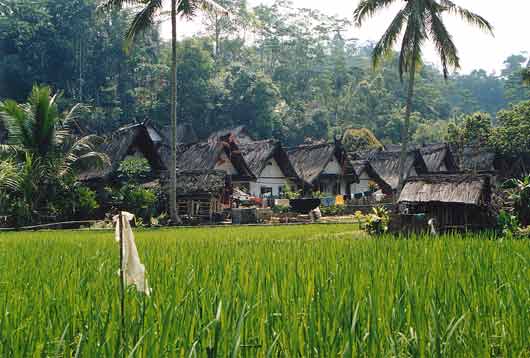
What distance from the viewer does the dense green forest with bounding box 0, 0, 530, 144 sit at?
32125mm

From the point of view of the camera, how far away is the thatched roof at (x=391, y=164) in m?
28.1

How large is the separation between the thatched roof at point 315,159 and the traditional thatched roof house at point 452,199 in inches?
586

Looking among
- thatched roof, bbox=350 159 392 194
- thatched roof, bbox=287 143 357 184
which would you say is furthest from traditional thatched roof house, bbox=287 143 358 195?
thatched roof, bbox=350 159 392 194

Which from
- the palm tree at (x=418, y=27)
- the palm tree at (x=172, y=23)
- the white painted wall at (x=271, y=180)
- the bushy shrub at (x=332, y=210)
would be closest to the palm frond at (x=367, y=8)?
the palm tree at (x=418, y=27)

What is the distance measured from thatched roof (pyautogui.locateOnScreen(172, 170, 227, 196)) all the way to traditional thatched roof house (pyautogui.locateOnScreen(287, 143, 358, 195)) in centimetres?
807

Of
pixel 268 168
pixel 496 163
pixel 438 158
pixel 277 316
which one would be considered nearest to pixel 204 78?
pixel 268 168

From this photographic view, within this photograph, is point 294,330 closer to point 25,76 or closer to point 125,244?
point 125,244

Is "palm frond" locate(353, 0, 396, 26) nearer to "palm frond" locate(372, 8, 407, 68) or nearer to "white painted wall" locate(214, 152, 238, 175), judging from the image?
"palm frond" locate(372, 8, 407, 68)

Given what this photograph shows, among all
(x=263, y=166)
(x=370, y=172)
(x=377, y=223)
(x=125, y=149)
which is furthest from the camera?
(x=370, y=172)

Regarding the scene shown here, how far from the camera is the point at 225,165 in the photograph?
23984mm

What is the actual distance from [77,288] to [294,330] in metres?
1.53

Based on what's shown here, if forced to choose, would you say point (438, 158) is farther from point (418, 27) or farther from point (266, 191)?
point (418, 27)

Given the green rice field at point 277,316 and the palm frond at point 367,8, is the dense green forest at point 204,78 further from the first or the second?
the green rice field at point 277,316

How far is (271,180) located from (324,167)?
2729 mm
